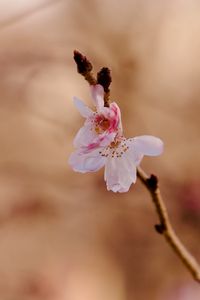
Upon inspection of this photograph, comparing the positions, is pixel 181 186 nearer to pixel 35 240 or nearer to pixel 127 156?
pixel 35 240

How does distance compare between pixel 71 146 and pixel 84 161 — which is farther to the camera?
pixel 71 146

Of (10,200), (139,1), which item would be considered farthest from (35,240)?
(139,1)

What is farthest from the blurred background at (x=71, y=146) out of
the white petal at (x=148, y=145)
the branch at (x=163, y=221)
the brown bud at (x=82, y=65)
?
the brown bud at (x=82, y=65)

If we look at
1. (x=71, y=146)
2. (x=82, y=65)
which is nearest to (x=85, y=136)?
(x=82, y=65)

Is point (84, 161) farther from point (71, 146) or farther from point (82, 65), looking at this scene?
point (71, 146)

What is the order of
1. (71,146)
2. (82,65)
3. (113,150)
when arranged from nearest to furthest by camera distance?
(82,65) → (113,150) → (71,146)

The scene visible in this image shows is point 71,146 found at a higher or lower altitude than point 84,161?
higher

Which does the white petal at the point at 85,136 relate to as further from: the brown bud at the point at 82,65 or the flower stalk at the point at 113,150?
the brown bud at the point at 82,65
